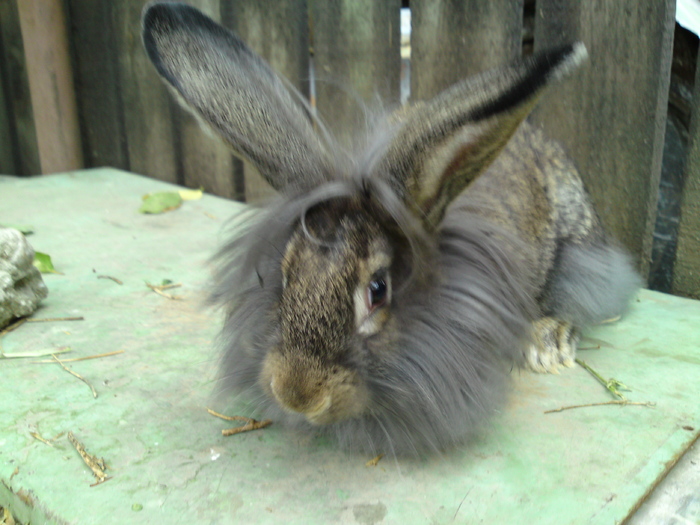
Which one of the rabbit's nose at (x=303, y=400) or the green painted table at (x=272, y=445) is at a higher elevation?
the rabbit's nose at (x=303, y=400)

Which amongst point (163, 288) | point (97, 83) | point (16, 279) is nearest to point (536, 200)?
point (163, 288)

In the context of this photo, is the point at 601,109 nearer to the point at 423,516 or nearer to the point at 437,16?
the point at 437,16

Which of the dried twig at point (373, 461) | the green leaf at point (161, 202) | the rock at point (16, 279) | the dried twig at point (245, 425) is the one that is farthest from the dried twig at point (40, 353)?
the green leaf at point (161, 202)

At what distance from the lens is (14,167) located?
18.4 feet

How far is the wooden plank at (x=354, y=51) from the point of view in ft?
12.2

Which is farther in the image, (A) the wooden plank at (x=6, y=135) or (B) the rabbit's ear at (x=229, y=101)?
(A) the wooden plank at (x=6, y=135)

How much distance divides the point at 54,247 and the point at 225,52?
6.92ft

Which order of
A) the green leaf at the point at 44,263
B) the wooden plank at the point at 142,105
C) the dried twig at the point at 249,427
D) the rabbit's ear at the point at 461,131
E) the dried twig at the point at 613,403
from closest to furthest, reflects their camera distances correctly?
the rabbit's ear at the point at 461,131 → the dried twig at the point at 249,427 → the dried twig at the point at 613,403 → the green leaf at the point at 44,263 → the wooden plank at the point at 142,105

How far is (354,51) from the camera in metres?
3.87

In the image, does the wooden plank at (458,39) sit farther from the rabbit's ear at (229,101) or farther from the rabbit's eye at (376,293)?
the rabbit's eye at (376,293)

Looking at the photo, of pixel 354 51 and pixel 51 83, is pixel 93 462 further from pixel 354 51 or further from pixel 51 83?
pixel 51 83

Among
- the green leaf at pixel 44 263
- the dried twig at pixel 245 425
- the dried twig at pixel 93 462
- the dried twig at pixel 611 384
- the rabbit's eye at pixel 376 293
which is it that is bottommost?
the dried twig at pixel 611 384

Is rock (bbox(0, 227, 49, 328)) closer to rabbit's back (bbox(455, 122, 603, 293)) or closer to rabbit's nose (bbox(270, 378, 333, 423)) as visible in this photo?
rabbit's nose (bbox(270, 378, 333, 423))

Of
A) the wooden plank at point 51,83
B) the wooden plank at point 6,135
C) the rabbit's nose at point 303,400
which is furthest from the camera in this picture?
the wooden plank at point 6,135
